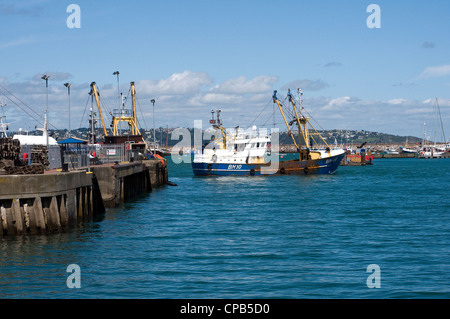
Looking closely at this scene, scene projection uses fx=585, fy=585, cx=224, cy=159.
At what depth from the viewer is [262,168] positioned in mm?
84125

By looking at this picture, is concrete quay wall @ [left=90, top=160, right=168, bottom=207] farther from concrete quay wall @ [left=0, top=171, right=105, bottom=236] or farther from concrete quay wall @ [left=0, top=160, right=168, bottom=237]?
concrete quay wall @ [left=0, top=171, right=105, bottom=236]

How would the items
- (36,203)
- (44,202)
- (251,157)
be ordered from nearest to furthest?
(36,203), (44,202), (251,157)

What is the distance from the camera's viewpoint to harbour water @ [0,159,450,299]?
19.3 metres

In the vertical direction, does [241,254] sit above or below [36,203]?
below

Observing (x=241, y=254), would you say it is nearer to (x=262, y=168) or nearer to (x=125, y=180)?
(x=125, y=180)

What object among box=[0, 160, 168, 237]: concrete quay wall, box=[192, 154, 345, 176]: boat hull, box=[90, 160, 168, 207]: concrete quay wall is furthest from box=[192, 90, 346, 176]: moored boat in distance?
box=[0, 160, 168, 237]: concrete quay wall

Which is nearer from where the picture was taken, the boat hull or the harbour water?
the harbour water

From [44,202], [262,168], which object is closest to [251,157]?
[262,168]

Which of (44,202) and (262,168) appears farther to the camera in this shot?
(262,168)

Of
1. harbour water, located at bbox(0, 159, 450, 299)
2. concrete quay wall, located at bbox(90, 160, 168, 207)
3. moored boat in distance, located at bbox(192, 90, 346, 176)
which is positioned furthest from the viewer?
moored boat in distance, located at bbox(192, 90, 346, 176)

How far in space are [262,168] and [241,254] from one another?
59.2 metres

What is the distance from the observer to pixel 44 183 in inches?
1070
